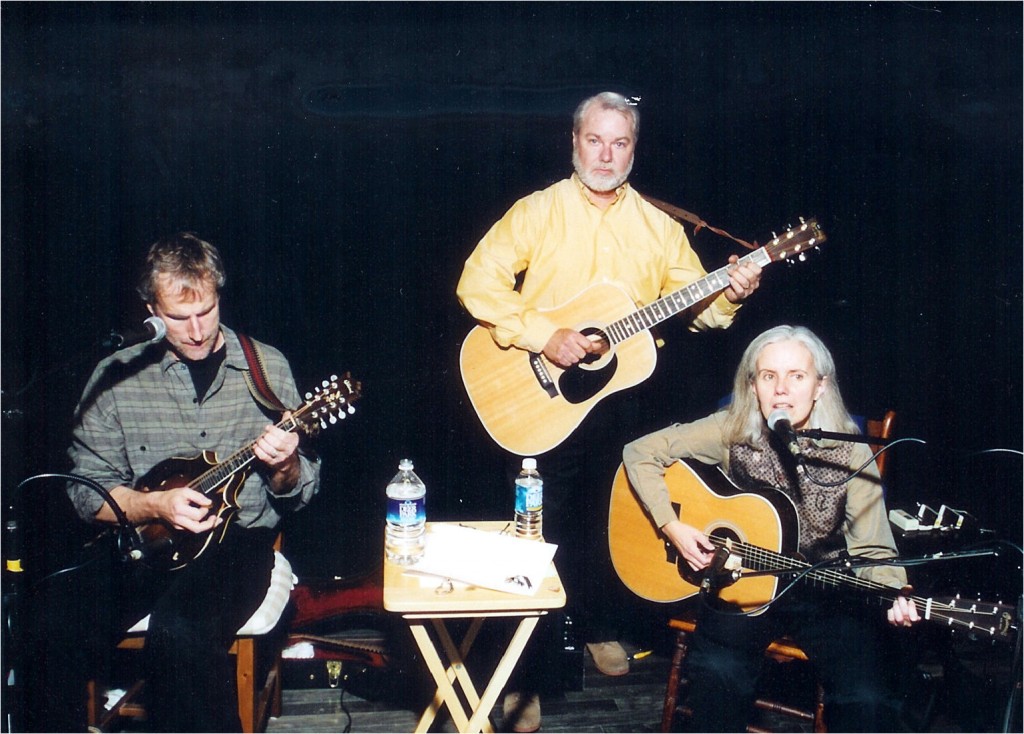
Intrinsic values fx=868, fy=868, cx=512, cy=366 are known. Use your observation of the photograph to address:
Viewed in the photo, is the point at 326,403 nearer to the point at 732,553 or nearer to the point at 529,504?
the point at 529,504

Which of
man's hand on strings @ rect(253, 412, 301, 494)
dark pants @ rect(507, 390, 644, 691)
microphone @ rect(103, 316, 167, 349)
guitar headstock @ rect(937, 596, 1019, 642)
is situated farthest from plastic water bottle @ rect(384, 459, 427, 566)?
guitar headstock @ rect(937, 596, 1019, 642)

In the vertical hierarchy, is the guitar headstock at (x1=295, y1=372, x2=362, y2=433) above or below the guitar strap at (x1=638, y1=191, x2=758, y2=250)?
below

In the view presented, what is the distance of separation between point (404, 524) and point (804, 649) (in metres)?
1.35

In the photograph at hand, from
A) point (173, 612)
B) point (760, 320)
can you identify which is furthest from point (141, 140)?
point (760, 320)

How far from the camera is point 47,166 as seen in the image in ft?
9.21

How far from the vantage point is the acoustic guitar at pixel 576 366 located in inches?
112

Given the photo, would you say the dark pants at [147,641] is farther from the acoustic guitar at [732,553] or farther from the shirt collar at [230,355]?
the acoustic guitar at [732,553]

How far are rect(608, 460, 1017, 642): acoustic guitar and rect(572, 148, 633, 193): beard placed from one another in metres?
0.96

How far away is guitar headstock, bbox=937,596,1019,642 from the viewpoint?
2.50 metres

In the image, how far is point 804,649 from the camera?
2773mm

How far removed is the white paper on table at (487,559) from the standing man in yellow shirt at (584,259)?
414 millimetres

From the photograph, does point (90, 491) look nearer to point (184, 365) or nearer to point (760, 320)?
point (184, 365)

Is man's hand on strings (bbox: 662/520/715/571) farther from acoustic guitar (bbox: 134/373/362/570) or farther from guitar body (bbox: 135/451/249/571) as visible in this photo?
guitar body (bbox: 135/451/249/571)

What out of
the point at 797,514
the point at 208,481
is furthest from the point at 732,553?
the point at 208,481
